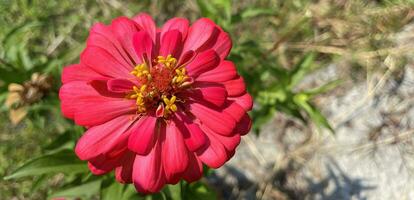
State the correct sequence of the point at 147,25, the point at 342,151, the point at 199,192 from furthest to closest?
the point at 342,151, the point at 199,192, the point at 147,25

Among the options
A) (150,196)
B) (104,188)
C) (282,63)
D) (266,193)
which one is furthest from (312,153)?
(104,188)

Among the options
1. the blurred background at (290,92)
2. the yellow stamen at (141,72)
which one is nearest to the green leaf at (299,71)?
the blurred background at (290,92)

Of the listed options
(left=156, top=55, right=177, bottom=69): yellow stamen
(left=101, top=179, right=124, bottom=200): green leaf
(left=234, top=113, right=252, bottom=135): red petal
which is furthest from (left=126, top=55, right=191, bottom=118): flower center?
(left=101, top=179, right=124, bottom=200): green leaf

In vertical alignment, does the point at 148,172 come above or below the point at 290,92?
above

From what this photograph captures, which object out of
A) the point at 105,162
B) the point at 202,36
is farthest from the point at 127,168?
the point at 202,36

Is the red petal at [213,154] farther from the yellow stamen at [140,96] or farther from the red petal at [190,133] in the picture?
the yellow stamen at [140,96]

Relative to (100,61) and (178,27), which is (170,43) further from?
(100,61)

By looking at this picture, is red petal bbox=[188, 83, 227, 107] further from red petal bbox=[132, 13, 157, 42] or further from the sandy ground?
the sandy ground

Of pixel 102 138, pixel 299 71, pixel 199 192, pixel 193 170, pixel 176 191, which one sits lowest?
pixel 199 192
